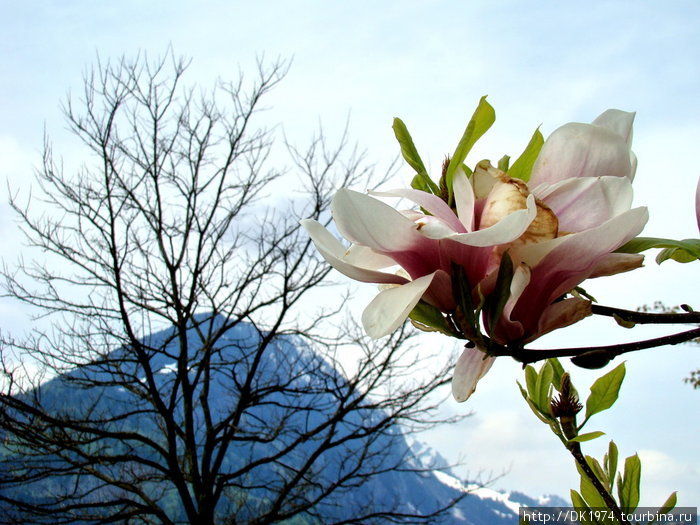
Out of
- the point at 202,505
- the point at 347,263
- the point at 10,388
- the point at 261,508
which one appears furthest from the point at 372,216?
the point at 261,508

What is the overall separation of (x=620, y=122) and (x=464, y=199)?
0.10 m

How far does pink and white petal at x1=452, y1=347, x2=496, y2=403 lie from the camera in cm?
31

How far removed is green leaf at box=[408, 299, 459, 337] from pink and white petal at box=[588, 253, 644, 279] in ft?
0.25

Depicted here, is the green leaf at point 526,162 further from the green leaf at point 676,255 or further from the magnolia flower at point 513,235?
the green leaf at point 676,255

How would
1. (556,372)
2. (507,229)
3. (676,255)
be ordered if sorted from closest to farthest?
(507,229)
(676,255)
(556,372)

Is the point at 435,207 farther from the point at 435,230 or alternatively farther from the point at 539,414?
the point at 539,414

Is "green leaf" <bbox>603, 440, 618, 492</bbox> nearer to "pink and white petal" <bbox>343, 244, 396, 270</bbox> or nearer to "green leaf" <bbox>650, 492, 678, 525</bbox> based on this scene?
"green leaf" <bbox>650, 492, 678, 525</bbox>

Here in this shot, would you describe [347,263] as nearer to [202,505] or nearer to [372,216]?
[372,216]

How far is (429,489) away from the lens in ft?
174

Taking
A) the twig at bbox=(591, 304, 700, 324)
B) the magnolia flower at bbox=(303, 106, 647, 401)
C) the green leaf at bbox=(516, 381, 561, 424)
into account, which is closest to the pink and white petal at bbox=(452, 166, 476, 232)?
the magnolia flower at bbox=(303, 106, 647, 401)

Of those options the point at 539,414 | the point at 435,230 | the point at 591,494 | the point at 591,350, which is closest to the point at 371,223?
the point at 435,230

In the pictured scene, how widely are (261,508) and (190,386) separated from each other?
138 cm

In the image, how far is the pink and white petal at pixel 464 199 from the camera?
28 centimetres

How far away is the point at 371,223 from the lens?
269mm
